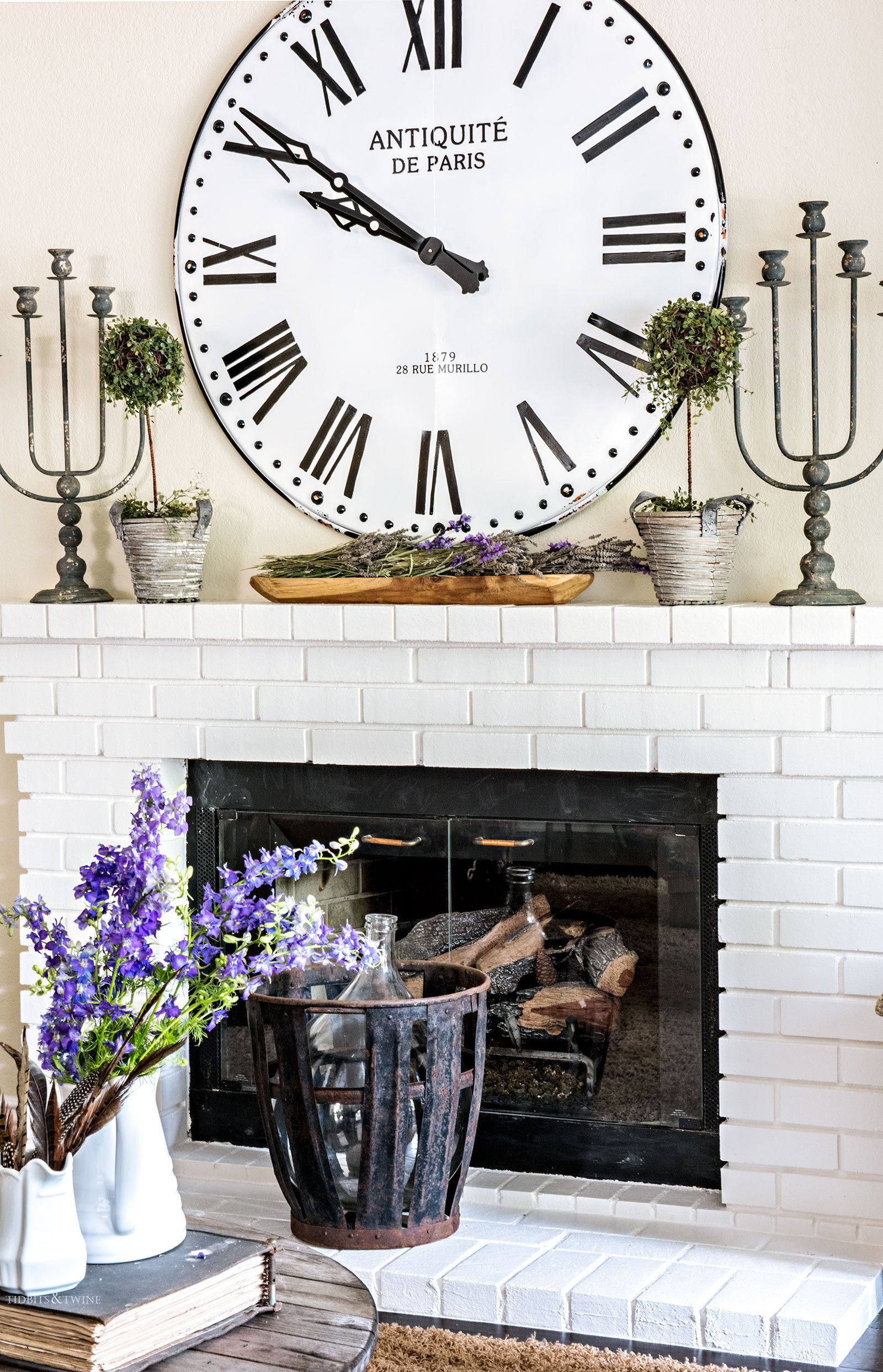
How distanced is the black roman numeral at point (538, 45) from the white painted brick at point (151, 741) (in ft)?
4.30

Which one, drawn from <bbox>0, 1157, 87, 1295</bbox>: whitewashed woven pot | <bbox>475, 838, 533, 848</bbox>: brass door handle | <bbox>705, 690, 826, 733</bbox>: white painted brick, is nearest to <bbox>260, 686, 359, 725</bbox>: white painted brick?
<bbox>475, 838, 533, 848</bbox>: brass door handle

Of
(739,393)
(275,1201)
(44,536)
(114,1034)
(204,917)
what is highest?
(739,393)

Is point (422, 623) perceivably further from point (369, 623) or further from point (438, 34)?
point (438, 34)

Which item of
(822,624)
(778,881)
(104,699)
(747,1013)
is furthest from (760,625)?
(104,699)

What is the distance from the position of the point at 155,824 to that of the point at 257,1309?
466mm

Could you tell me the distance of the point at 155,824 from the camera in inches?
52.4

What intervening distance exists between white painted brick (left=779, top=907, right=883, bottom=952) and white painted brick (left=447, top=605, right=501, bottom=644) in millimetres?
675

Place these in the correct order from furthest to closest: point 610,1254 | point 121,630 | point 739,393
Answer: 1. point 121,630
2. point 739,393
3. point 610,1254

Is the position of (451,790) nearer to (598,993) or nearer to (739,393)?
(598,993)

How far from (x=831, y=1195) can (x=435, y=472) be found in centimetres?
141

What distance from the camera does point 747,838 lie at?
248 centimetres

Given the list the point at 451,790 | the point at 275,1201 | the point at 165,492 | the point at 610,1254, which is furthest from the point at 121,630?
the point at 610,1254

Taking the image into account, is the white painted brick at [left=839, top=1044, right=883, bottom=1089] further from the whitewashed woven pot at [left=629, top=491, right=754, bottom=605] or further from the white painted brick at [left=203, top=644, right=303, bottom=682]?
the white painted brick at [left=203, top=644, right=303, bottom=682]

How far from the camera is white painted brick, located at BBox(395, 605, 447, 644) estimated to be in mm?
2574
